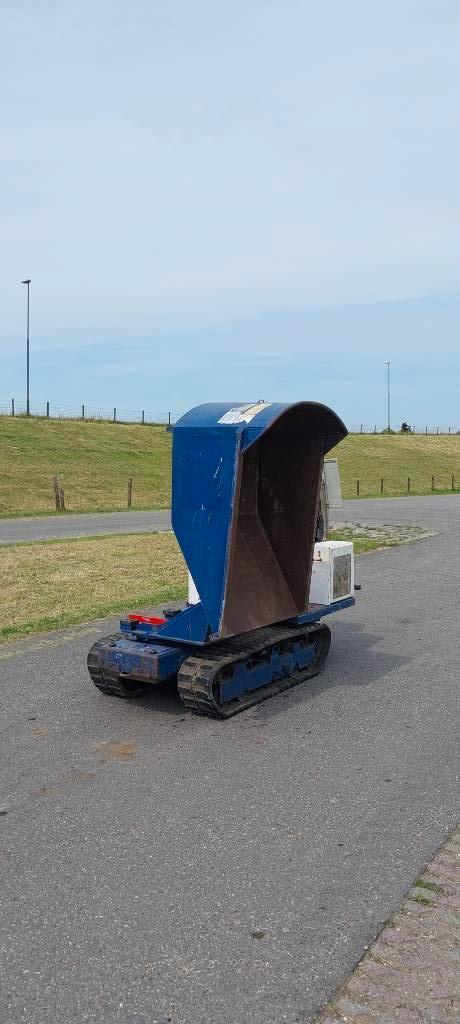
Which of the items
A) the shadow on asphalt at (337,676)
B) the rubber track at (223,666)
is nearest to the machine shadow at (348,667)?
the shadow on asphalt at (337,676)

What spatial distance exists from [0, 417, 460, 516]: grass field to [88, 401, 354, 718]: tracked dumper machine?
22.0 m

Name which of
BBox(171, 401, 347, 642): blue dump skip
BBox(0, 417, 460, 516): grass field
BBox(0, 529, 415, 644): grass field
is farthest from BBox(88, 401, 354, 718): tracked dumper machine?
BBox(0, 417, 460, 516): grass field

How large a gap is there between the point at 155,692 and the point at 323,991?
4158mm

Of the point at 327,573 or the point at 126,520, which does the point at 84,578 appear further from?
the point at 126,520

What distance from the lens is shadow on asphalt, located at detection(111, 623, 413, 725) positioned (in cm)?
691

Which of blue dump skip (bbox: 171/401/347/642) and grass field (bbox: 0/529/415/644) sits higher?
blue dump skip (bbox: 171/401/347/642)

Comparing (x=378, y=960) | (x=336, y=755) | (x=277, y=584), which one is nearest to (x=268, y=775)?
(x=336, y=755)

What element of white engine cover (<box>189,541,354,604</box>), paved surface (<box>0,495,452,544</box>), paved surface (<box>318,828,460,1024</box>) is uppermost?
white engine cover (<box>189,541,354,604</box>)

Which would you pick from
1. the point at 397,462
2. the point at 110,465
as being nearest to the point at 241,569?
the point at 110,465

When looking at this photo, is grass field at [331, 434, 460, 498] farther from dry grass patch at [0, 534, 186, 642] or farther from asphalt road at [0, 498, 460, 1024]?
asphalt road at [0, 498, 460, 1024]

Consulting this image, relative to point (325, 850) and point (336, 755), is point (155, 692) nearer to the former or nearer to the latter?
point (336, 755)

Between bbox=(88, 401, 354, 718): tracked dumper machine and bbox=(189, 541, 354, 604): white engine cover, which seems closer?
bbox=(88, 401, 354, 718): tracked dumper machine

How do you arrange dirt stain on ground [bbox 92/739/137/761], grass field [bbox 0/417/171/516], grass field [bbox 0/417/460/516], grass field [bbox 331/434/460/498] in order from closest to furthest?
dirt stain on ground [bbox 92/739/137/761], grass field [bbox 0/417/171/516], grass field [bbox 0/417/460/516], grass field [bbox 331/434/460/498]

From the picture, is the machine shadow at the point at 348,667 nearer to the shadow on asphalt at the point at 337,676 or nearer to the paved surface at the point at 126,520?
the shadow on asphalt at the point at 337,676
